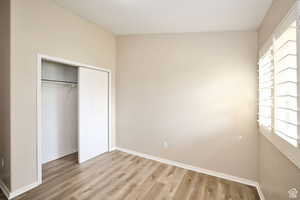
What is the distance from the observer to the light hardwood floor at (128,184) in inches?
85.8

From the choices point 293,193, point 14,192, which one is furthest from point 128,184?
point 293,193

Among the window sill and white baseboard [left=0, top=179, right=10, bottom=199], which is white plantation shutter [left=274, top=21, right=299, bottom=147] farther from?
white baseboard [left=0, top=179, right=10, bottom=199]

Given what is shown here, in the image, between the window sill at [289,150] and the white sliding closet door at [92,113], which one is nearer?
the window sill at [289,150]

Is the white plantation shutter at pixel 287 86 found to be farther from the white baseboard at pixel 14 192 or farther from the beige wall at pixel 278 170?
the white baseboard at pixel 14 192

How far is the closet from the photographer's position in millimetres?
3115

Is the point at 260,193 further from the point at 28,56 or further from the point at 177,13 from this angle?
the point at 28,56

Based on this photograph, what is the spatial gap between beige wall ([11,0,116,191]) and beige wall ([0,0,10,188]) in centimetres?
8

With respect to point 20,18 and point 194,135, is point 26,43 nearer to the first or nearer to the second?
point 20,18

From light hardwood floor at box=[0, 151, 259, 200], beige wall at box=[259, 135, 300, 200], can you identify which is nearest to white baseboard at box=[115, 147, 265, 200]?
light hardwood floor at box=[0, 151, 259, 200]

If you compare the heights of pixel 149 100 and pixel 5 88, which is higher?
pixel 5 88

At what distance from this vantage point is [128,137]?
3.78 m

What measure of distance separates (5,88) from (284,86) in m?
3.33

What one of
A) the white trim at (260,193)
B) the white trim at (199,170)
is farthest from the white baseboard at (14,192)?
the white trim at (260,193)

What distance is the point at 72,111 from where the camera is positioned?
3.69 metres
